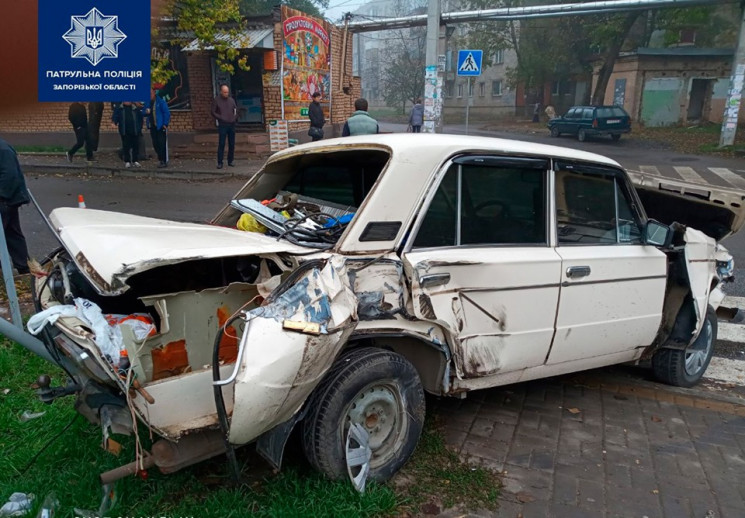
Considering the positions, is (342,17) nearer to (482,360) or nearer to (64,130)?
(64,130)

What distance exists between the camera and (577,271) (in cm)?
348

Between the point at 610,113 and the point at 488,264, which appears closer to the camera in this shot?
the point at 488,264

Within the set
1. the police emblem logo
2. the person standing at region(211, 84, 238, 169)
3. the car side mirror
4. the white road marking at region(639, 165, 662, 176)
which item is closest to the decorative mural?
the person standing at region(211, 84, 238, 169)

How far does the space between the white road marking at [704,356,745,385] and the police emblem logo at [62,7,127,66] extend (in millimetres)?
5136

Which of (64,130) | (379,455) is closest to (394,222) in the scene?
(379,455)

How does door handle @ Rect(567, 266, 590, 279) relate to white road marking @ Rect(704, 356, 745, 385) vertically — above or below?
above

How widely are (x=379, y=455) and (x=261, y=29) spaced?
1597cm

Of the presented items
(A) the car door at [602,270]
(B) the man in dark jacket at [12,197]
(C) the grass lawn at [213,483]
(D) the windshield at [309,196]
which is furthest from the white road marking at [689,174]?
(B) the man in dark jacket at [12,197]

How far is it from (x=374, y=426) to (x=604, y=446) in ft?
5.12

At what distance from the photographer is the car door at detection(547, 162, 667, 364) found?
3.53 metres

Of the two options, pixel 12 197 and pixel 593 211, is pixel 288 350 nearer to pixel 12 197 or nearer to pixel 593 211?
pixel 593 211

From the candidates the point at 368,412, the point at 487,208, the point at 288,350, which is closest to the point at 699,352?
the point at 487,208

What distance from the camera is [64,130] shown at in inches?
715

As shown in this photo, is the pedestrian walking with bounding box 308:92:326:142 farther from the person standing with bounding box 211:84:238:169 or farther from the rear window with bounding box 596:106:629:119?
the rear window with bounding box 596:106:629:119
